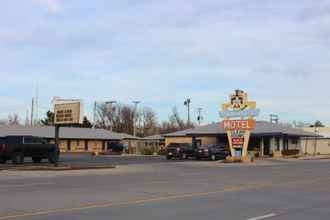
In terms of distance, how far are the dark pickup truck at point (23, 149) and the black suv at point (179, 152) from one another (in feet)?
53.0

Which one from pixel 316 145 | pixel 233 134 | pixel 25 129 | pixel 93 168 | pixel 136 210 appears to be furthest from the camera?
pixel 316 145

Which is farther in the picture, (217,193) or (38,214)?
(217,193)

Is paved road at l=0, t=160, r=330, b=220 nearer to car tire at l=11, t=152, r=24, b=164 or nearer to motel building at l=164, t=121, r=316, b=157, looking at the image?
car tire at l=11, t=152, r=24, b=164

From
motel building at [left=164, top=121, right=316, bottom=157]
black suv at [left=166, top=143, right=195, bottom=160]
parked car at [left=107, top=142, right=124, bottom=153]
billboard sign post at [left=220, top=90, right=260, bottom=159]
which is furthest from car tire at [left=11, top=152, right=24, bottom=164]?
parked car at [left=107, top=142, right=124, bottom=153]

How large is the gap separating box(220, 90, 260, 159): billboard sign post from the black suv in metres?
4.98

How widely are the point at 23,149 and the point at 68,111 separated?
15.6 ft

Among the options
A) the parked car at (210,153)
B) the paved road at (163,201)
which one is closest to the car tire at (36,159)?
the parked car at (210,153)

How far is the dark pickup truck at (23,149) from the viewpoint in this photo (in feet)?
120

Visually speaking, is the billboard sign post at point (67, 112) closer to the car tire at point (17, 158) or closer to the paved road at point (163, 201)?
the car tire at point (17, 158)

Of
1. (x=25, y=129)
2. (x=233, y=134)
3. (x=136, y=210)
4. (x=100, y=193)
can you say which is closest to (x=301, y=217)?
(x=136, y=210)

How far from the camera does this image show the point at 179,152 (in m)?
53.8

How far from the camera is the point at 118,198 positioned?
15578 mm

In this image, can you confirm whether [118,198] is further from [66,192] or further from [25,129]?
[25,129]

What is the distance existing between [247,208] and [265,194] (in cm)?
390
